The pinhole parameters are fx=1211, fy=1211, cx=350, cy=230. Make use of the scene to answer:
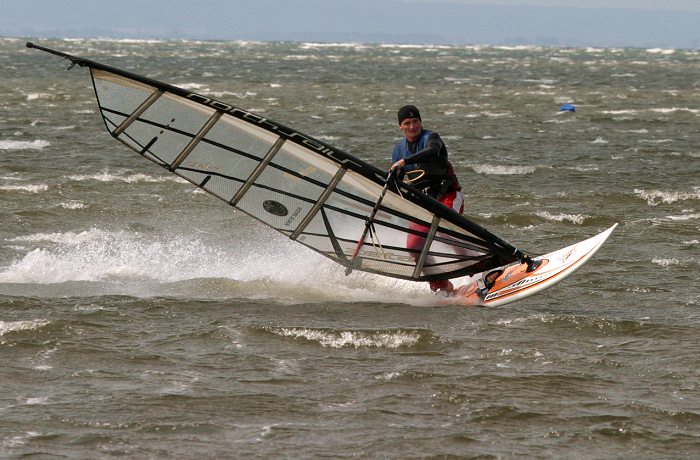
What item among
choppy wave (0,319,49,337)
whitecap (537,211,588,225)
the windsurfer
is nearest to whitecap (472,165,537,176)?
whitecap (537,211,588,225)

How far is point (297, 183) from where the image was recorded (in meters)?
11.0

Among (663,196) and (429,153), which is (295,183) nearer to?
(429,153)

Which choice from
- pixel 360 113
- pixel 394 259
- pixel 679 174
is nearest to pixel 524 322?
pixel 394 259

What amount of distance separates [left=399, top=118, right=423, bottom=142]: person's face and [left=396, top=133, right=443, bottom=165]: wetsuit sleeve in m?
0.15

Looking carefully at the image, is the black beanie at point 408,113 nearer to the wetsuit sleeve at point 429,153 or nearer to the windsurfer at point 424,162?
the windsurfer at point 424,162

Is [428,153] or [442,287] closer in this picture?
[428,153]

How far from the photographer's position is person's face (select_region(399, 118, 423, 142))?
10.6m

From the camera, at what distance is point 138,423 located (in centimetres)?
746

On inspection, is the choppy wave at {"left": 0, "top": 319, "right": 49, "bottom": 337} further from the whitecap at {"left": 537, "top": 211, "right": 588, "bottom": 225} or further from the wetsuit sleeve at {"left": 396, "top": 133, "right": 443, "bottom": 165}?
the whitecap at {"left": 537, "top": 211, "right": 588, "bottom": 225}

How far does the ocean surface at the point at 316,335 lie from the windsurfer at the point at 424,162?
0.93m

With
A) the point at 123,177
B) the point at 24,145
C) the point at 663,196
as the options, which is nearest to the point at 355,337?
the point at 663,196

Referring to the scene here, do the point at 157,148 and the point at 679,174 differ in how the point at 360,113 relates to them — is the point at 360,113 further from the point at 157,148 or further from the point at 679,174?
the point at 157,148

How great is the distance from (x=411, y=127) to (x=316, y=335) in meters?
2.14

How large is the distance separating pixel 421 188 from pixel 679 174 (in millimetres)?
11239
